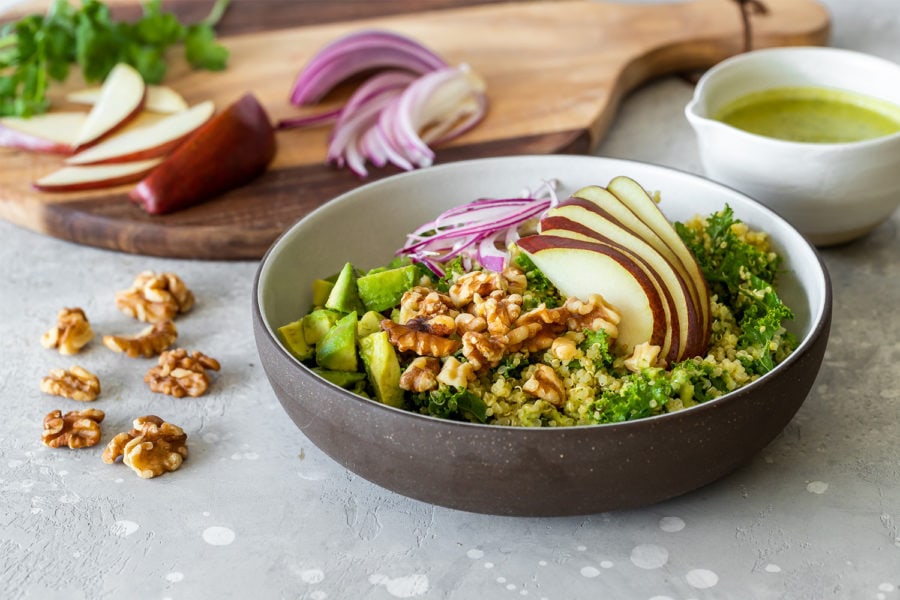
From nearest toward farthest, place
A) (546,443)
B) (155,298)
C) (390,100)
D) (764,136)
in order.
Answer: (546,443) < (155,298) < (764,136) < (390,100)

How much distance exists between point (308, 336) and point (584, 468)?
0.64 metres

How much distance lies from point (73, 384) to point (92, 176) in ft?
2.85

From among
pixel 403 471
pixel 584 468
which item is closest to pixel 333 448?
pixel 403 471

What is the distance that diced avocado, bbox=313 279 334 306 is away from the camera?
84.3 inches

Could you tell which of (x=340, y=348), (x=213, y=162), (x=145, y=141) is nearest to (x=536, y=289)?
(x=340, y=348)

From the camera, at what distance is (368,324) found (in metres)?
1.95

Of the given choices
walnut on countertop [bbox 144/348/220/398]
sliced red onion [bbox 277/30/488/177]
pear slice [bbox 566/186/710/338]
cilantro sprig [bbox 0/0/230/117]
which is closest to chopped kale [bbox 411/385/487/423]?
pear slice [bbox 566/186/710/338]

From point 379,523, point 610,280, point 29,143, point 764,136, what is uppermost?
point 610,280

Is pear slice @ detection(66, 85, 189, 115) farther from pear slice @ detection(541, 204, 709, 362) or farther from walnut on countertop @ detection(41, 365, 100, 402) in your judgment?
pear slice @ detection(541, 204, 709, 362)

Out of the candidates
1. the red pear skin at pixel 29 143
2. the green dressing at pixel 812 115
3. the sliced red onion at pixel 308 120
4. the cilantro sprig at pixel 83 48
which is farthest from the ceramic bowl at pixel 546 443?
the cilantro sprig at pixel 83 48

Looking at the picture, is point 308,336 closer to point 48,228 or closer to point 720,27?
point 48,228

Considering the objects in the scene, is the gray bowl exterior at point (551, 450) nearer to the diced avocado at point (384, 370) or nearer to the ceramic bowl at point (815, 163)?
the diced avocado at point (384, 370)

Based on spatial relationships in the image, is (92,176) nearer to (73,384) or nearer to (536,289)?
(73,384)

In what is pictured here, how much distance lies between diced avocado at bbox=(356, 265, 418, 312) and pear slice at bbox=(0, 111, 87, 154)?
4.50ft
